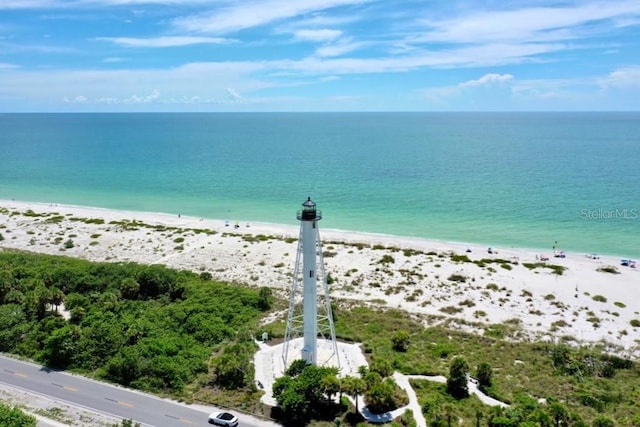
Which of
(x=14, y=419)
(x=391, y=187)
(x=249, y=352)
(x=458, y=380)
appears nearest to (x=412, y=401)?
(x=458, y=380)

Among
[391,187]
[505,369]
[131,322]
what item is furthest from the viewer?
[391,187]

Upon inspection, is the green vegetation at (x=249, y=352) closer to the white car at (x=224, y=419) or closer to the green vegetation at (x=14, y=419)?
the white car at (x=224, y=419)

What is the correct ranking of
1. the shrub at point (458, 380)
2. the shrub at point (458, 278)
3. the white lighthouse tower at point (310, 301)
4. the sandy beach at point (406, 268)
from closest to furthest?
the white lighthouse tower at point (310, 301) < the shrub at point (458, 380) < the sandy beach at point (406, 268) < the shrub at point (458, 278)

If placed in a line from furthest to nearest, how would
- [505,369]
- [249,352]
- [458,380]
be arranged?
[249,352] < [505,369] < [458,380]

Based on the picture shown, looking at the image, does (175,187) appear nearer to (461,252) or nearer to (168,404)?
(461,252)

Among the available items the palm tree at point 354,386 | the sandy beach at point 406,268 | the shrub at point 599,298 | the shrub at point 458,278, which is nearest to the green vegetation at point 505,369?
the sandy beach at point 406,268

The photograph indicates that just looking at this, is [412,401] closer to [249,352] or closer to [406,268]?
[249,352]

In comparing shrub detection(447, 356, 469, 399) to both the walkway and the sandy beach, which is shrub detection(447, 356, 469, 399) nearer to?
the walkway
